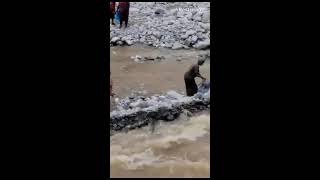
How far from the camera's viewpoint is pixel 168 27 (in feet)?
22.6

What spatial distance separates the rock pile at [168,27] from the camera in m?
6.32

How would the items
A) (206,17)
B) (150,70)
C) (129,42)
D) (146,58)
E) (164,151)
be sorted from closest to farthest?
(164,151), (206,17), (150,70), (146,58), (129,42)

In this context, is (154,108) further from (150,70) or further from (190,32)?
(190,32)

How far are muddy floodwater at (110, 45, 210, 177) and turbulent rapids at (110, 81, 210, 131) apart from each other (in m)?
0.08

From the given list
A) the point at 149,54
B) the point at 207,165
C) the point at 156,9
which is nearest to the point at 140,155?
the point at 207,165

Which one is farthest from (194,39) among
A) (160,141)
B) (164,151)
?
(164,151)

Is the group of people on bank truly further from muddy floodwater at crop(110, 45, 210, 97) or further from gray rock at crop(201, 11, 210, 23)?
gray rock at crop(201, 11, 210, 23)

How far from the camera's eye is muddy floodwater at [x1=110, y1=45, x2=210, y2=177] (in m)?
3.96

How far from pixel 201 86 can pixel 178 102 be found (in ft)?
1.13

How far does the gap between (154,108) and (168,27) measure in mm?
2318

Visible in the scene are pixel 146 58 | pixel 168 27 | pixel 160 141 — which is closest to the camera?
pixel 160 141

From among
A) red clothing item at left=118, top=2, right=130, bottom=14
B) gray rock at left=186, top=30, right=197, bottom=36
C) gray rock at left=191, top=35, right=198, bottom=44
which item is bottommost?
gray rock at left=191, top=35, right=198, bottom=44

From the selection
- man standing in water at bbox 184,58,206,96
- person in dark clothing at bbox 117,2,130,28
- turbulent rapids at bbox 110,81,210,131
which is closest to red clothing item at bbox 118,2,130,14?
person in dark clothing at bbox 117,2,130,28

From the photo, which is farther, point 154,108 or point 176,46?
point 176,46
